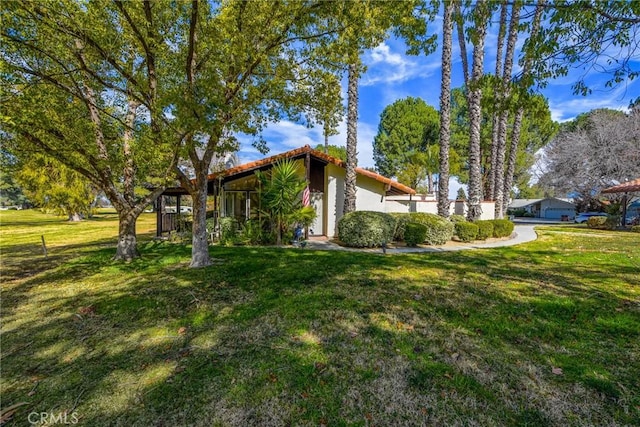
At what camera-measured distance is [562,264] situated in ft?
26.3

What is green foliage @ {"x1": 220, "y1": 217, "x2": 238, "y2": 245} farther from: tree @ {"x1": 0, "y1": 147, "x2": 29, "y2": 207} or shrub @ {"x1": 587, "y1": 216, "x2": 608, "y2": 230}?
shrub @ {"x1": 587, "y1": 216, "x2": 608, "y2": 230}

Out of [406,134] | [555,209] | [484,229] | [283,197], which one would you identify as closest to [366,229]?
[283,197]

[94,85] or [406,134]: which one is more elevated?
[406,134]

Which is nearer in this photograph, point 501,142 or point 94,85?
point 94,85

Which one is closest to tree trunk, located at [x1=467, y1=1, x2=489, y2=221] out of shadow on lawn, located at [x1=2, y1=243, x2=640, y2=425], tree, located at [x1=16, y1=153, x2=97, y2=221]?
shadow on lawn, located at [x1=2, y1=243, x2=640, y2=425]

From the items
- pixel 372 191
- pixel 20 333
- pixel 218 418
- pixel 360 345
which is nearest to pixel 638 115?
pixel 372 191

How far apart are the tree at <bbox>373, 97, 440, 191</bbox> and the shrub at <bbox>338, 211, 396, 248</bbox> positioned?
82.9 feet

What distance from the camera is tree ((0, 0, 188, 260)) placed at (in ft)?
18.0

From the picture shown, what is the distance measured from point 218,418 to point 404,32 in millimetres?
7279

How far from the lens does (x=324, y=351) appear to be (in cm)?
353

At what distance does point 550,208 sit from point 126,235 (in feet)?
183

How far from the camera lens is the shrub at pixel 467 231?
504 inches

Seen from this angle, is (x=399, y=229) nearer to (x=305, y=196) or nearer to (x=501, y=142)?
(x=305, y=196)

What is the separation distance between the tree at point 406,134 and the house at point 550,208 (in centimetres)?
2234
